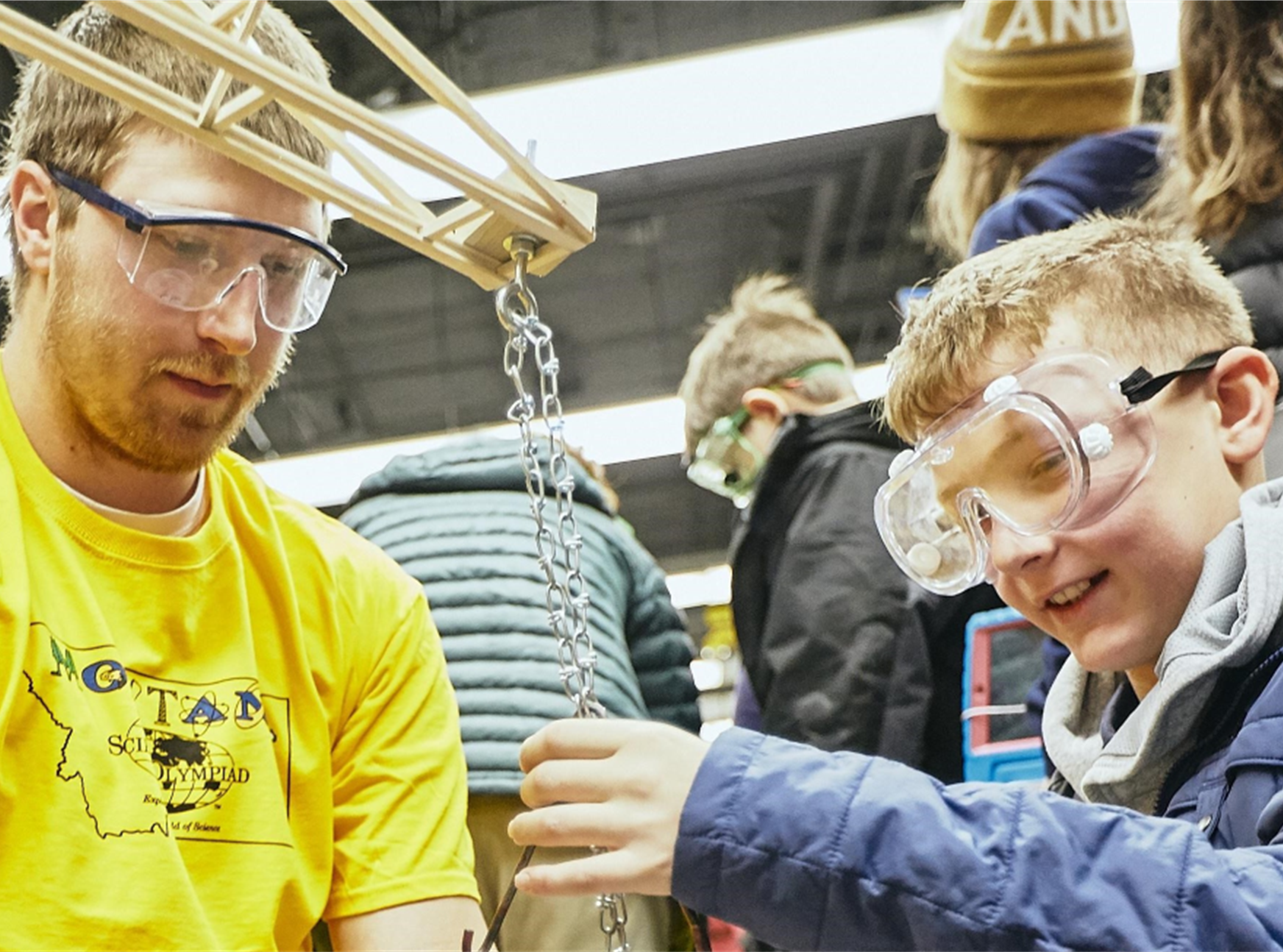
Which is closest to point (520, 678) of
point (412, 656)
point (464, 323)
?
point (412, 656)

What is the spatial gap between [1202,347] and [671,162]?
3442 millimetres

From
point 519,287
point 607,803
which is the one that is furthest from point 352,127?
point 607,803

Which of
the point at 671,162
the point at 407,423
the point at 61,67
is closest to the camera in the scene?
the point at 61,67

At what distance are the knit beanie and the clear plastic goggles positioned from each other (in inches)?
26.7

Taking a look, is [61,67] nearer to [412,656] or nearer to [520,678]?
[412,656]

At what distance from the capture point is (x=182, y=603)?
1.44m

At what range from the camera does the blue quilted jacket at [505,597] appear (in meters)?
1.95

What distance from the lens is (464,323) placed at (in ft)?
20.1

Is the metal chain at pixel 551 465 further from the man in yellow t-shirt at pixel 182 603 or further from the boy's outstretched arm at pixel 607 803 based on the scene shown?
the man in yellow t-shirt at pixel 182 603

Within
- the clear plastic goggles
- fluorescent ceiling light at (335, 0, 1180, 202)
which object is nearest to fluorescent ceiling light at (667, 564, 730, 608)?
fluorescent ceiling light at (335, 0, 1180, 202)

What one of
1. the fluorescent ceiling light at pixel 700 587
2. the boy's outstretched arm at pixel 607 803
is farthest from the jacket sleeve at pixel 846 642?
the fluorescent ceiling light at pixel 700 587

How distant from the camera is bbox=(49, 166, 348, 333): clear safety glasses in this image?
1433 mm

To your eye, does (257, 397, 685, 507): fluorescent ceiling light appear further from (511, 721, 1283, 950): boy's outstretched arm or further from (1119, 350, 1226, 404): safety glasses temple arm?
(511, 721, 1283, 950): boy's outstretched arm

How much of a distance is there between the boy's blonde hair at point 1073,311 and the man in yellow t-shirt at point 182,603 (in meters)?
0.62
